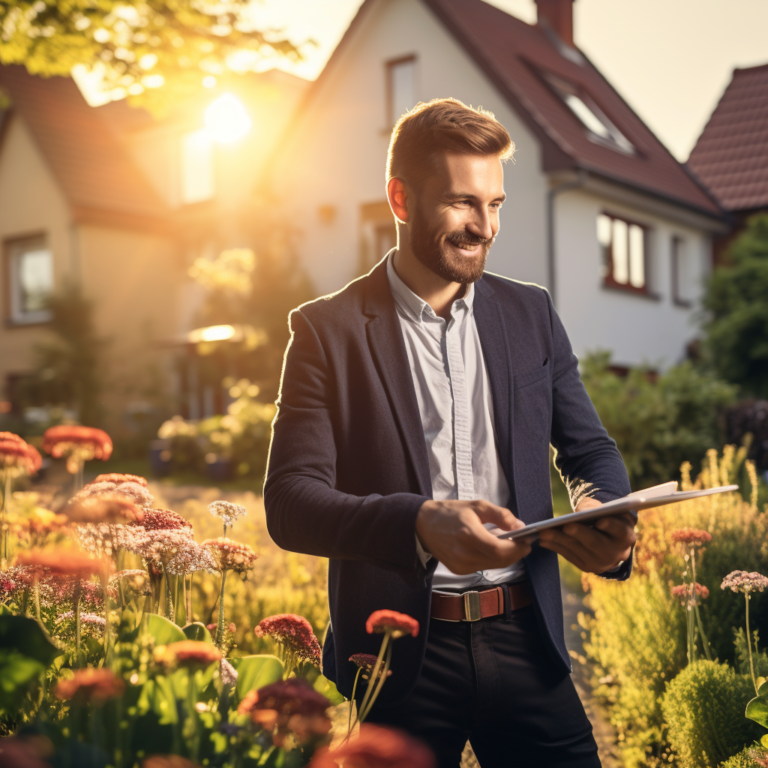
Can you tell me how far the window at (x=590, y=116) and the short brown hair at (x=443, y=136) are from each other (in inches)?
561

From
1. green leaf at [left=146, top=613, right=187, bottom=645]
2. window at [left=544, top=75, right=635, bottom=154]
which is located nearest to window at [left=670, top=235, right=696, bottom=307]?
window at [left=544, top=75, right=635, bottom=154]

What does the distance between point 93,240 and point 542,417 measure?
20.5 metres

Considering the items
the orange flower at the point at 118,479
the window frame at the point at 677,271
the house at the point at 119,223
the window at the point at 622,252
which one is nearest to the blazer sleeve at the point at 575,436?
the orange flower at the point at 118,479

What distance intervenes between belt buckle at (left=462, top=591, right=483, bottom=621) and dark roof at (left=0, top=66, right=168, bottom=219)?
20157 mm

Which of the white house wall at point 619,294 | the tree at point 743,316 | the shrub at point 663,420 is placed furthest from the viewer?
the white house wall at point 619,294

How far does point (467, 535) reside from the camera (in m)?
1.46

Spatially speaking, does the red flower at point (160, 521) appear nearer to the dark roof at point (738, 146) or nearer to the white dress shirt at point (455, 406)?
the white dress shirt at point (455, 406)

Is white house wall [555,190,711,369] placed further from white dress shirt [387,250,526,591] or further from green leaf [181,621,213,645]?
green leaf [181,621,213,645]

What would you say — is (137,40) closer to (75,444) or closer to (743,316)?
(75,444)

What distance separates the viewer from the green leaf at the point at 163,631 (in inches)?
65.7

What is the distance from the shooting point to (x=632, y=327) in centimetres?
1608

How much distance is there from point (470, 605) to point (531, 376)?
0.54 meters

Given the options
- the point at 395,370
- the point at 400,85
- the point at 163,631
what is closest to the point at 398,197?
the point at 395,370

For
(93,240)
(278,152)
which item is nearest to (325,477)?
(278,152)
